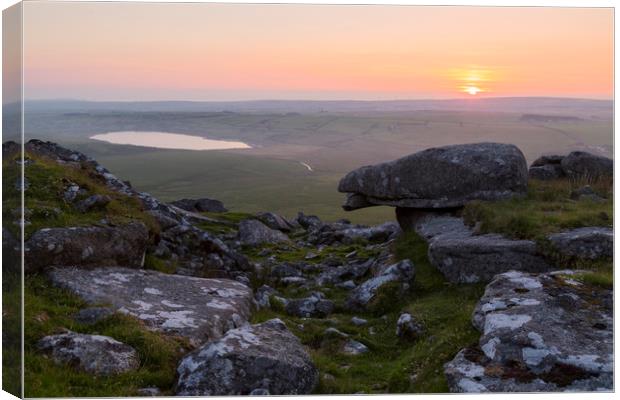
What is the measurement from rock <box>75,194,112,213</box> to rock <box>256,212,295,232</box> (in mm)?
16949

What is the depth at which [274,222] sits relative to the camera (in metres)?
35.0

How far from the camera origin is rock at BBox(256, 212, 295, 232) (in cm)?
3494

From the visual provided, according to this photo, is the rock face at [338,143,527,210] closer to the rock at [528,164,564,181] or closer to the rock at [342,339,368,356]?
the rock at [528,164,564,181]

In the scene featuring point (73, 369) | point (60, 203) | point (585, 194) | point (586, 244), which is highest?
point (585, 194)

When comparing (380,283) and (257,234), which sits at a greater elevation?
(380,283)

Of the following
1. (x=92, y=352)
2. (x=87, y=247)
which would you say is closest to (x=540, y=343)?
(x=92, y=352)

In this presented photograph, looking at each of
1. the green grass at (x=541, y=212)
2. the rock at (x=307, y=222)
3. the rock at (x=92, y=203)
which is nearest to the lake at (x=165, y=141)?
the rock at (x=307, y=222)

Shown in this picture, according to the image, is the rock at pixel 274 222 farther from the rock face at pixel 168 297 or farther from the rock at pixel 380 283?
the rock face at pixel 168 297

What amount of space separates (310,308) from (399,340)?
3.46m

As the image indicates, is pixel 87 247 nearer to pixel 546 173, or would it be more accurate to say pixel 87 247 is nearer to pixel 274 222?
pixel 546 173

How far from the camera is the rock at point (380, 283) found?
17.8 metres

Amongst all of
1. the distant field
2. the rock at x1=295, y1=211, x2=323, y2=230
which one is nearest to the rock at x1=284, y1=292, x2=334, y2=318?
the distant field

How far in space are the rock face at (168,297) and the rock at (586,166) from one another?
15317 millimetres

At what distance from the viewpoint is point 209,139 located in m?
182
